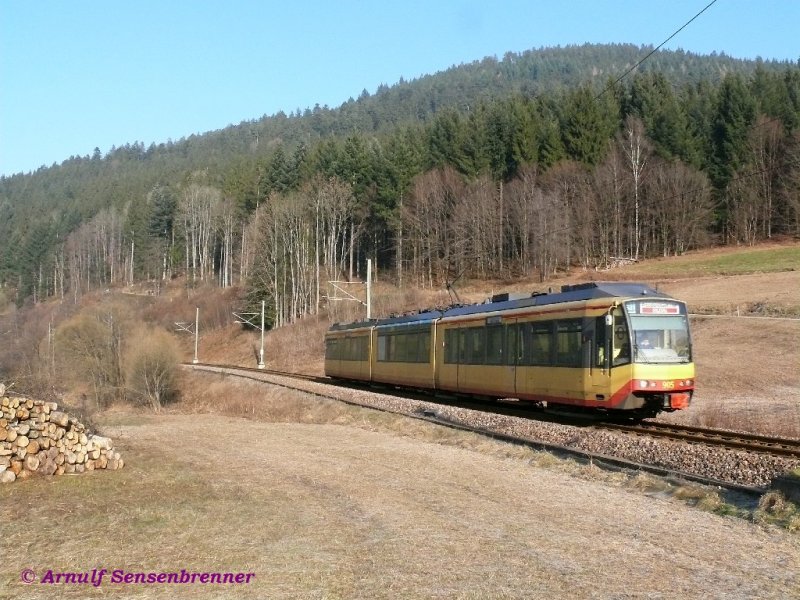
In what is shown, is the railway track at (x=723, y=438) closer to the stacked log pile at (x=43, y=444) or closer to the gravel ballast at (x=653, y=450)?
the gravel ballast at (x=653, y=450)

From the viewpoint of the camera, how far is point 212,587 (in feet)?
20.0

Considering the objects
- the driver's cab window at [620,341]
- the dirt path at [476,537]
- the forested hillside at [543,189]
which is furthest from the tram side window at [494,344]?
the forested hillside at [543,189]

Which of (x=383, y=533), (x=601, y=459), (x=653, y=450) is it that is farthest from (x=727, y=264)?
(x=383, y=533)

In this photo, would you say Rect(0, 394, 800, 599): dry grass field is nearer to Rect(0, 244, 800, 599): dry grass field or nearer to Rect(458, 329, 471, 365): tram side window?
Rect(0, 244, 800, 599): dry grass field

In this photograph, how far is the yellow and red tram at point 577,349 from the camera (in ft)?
54.4

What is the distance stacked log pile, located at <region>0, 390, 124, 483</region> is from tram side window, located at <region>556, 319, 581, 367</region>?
408 inches

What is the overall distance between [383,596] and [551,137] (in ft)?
239

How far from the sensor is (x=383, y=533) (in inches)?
309

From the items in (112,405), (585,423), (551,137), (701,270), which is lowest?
(112,405)

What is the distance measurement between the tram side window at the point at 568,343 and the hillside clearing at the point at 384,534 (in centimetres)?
583

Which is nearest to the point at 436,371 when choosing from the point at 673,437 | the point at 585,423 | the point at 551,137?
the point at 585,423

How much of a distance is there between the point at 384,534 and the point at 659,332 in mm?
11043

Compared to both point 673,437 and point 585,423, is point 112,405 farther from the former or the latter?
point 673,437

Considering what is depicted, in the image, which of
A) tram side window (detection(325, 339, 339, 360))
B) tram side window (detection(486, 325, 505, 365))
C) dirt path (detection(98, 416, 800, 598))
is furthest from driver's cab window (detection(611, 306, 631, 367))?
tram side window (detection(325, 339, 339, 360))
